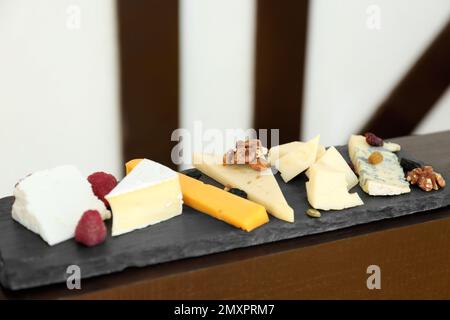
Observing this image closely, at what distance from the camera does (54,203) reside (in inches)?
50.5

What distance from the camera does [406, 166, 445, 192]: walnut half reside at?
1515 mm

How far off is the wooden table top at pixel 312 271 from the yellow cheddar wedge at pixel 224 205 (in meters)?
0.06

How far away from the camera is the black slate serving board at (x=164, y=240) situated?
46.5 inches

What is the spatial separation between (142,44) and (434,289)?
4.81 ft

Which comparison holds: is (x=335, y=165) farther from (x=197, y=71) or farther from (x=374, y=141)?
(x=197, y=71)

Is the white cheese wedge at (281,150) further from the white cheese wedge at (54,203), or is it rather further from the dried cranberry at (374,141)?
the white cheese wedge at (54,203)

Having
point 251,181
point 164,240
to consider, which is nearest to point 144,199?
point 164,240

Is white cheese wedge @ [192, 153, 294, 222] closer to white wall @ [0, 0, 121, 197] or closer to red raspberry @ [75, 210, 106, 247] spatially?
red raspberry @ [75, 210, 106, 247]

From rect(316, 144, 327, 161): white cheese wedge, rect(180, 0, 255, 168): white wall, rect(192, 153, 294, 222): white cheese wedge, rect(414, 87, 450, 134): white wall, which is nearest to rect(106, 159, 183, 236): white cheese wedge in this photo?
rect(192, 153, 294, 222): white cheese wedge

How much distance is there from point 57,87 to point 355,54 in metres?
1.28

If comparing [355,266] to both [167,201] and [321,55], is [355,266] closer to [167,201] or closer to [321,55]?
[167,201]

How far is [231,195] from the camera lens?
1393 mm

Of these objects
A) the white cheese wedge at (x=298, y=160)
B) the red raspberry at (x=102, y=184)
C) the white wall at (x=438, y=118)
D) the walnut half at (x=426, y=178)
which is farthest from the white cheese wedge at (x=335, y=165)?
the white wall at (x=438, y=118)
